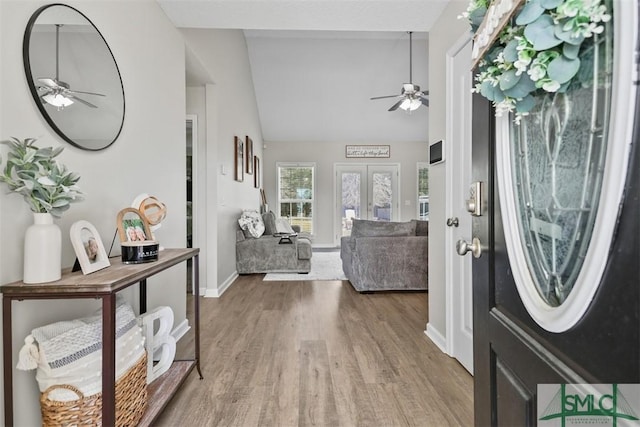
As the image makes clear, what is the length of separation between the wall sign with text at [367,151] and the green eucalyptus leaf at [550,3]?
774cm

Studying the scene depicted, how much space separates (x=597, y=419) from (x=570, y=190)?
0.37m

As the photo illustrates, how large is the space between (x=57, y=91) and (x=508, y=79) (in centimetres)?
160

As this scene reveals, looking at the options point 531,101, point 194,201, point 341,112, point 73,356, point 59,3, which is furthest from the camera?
point 341,112

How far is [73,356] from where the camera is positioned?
1.08 metres

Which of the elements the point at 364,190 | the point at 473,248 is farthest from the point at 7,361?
the point at 364,190

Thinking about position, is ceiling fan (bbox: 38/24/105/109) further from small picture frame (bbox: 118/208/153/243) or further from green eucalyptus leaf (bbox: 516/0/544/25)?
green eucalyptus leaf (bbox: 516/0/544/25)

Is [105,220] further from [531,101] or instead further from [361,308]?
[361,308]

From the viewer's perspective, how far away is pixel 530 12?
52 cm

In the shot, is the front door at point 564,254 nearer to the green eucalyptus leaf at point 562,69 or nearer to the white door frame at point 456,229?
the green eucalyptus leaf at point 562,69

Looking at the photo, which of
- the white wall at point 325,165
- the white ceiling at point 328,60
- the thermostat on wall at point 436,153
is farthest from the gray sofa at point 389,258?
the white wall at point 325,165

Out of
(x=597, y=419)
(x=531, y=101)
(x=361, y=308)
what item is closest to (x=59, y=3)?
(x=531, y=101)

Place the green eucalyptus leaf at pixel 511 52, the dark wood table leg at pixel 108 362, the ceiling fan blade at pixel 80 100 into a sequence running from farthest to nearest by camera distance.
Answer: the ceiling fan blade at pixel 80 100 → the dark wood table leg at pixel 108 362 → the green eucalyptus leaf at pixel 511 52

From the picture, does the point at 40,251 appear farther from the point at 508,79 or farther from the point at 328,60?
the point at 328,60

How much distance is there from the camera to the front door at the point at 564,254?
1.44 ft
